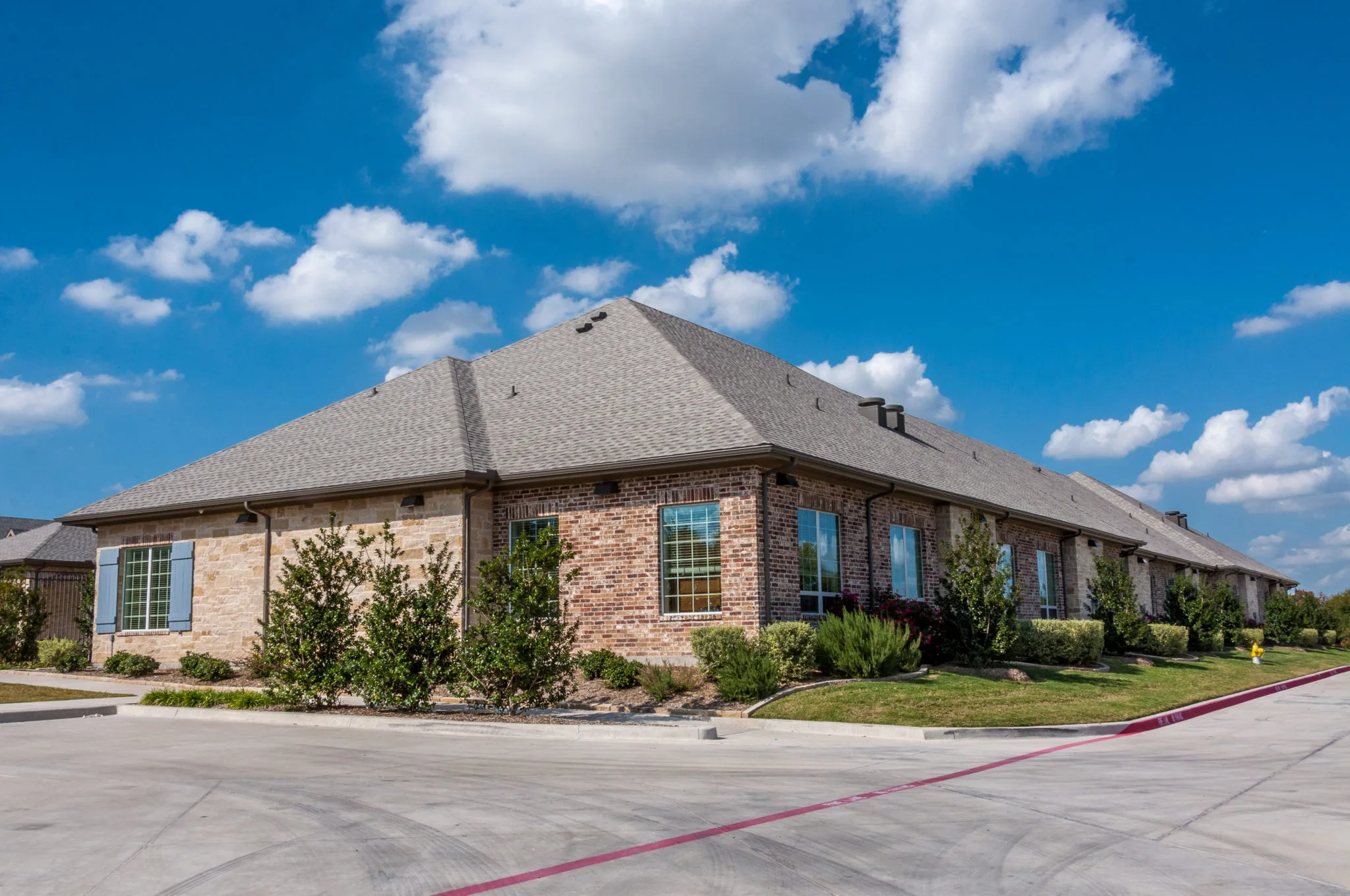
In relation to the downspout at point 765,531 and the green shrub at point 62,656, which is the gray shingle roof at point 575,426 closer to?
the downspout at point 765,531

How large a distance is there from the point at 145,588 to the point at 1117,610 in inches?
1003

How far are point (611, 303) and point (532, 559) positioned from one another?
42.6 ft

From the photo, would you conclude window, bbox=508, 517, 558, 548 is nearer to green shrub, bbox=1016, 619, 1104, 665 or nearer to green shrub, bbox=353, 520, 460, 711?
green shrub, bbox=353, 520, 460, 711

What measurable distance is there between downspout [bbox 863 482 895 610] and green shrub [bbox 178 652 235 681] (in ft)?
42.7

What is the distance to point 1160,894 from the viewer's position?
19.6 ft

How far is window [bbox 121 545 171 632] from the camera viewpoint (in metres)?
24.5

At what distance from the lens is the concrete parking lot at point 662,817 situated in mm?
6254

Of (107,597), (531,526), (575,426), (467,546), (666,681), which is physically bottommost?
(666,681)

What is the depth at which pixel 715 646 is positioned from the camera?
17.0 m

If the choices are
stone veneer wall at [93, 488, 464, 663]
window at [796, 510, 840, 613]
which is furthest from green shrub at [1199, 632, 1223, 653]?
stone veneer wall at [93, 488, 464, 663]

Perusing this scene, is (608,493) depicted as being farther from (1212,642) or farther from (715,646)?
(1212,642)

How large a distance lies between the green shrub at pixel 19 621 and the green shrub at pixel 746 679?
19538 millimetres

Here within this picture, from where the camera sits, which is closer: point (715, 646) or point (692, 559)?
point (715, 646)

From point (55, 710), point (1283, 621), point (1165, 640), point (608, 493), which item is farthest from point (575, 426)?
point (1283, 621)
